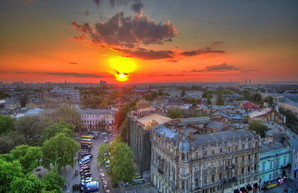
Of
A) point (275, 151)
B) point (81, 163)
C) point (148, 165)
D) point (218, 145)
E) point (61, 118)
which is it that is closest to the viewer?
point (218, 145)

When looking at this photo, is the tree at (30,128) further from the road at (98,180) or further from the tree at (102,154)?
the tree at (102,154)

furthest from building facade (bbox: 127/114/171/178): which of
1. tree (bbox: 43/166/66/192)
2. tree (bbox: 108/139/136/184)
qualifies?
tree (bbox: 43/166/66/192)

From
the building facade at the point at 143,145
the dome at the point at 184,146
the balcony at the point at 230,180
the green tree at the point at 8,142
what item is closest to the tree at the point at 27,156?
the green tree at the point at 8,142

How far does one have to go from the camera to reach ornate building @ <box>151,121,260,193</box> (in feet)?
125

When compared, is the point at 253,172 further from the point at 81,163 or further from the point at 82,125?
the point at 82,125

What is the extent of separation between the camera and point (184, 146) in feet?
123

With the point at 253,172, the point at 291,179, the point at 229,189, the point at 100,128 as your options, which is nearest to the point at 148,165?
the point at 229,189

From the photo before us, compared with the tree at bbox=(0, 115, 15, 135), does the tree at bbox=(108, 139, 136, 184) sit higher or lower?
lower

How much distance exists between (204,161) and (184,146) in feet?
18.0

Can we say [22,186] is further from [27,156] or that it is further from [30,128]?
[30,128]

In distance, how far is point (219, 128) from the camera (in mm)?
50938

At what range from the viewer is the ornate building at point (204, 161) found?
38.0m

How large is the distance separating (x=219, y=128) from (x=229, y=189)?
1398cm

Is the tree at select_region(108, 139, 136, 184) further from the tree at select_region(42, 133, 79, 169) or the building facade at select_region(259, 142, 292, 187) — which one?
the building facade at select_region(259, 142, 292, 187)
